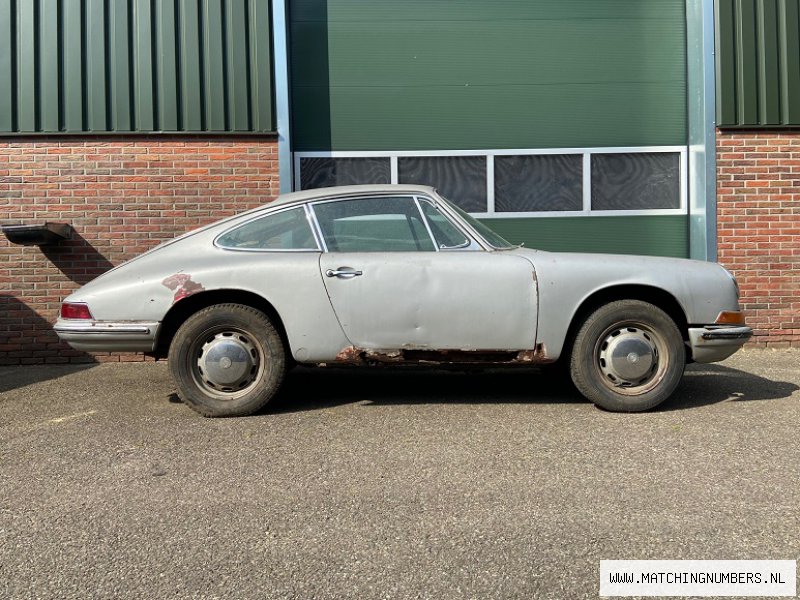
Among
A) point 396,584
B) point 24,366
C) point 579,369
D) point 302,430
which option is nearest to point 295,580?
point 396,584

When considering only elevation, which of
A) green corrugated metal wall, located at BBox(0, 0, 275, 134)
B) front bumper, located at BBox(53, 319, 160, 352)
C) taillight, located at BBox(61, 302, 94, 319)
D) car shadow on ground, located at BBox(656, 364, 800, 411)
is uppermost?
green corrugated metal wall, located at BBox(0, 0, 275, 134)

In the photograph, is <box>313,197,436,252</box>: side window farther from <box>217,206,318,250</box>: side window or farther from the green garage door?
the green garage door

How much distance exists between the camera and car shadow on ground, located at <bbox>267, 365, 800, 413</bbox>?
465 cm

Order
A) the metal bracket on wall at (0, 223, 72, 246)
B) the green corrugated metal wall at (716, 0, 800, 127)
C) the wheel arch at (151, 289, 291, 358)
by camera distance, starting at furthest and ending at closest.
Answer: the green corrugated metal wall at (716, 0, 800, 127) < the metal bracket on wall at (0, 223, 72, 246) < the wheel arch at (151, 289, 291, 358)

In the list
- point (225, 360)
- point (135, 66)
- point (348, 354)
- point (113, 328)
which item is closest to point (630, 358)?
point (348, 354)

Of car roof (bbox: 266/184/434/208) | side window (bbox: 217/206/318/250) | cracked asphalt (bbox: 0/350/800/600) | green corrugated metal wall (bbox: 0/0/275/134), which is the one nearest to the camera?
cracked asphalt (bbox: 0/350/800/600)

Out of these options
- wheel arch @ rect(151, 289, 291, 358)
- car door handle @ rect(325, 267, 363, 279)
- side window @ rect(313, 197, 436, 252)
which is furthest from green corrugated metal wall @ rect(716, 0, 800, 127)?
wheel arch @ rect(151, 289, 291, 358)

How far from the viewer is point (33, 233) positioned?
20.6 ft

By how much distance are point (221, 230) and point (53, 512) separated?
7.23 ft

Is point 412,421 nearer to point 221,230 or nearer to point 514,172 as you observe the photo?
point 221,230

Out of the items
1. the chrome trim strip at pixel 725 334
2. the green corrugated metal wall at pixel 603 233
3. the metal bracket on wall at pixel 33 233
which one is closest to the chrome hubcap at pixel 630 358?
the chrome trim strip at pixel 725 334

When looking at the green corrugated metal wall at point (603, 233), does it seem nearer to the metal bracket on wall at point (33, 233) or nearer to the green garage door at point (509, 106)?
Answer: the green garage door at point (509, 106)

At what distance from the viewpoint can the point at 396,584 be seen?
2.12 m

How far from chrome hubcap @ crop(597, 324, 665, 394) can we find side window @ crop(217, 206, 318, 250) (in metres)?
1.97
